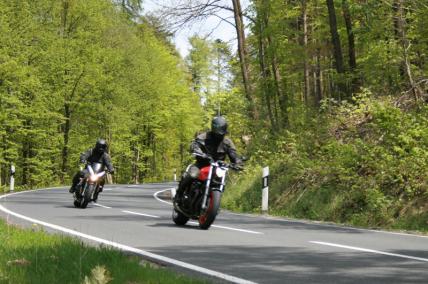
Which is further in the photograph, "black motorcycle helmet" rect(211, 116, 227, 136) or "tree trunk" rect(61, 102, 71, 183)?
"tree trunk" rect(61, 102, 71, 183)

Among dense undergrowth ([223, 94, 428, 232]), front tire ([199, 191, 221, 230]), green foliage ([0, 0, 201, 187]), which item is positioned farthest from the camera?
green foliage ([0, 0, 201, 187])

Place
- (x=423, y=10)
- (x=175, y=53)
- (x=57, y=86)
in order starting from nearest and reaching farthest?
(x=423, y=10)
(x=57, y=86)
(x=175, y=53)

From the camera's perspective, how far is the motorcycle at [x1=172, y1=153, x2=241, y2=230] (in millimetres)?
9523

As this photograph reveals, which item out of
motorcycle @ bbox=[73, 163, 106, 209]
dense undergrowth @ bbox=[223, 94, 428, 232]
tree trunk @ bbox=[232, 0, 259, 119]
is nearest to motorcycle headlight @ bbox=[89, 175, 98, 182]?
motorcycle @ bbox=[73, 163, 106, 209]

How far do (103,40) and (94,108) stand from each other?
5.03m

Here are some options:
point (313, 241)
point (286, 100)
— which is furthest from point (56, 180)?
point (313, 241)

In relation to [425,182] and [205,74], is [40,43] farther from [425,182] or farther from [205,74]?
[205,74]

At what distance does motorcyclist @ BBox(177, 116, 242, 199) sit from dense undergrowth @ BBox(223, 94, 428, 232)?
394cm

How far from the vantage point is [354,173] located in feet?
45.0

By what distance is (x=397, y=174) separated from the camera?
12680 mm

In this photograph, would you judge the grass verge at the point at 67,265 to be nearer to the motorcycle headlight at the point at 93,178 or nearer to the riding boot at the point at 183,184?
the riding boot at the point at 183,184

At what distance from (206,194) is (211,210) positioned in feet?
0.92

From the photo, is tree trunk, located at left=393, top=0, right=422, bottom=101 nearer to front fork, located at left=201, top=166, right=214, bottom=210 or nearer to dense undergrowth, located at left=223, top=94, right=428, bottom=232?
dense undergrowth, located at left=223, top=94, right=428, bottom=232

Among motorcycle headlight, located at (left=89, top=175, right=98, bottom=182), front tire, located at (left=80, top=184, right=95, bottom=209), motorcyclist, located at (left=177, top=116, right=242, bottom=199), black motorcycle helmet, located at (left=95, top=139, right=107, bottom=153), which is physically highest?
black motorcycle helmet, located at (left=95, top=139, right=107, bottom=153)
